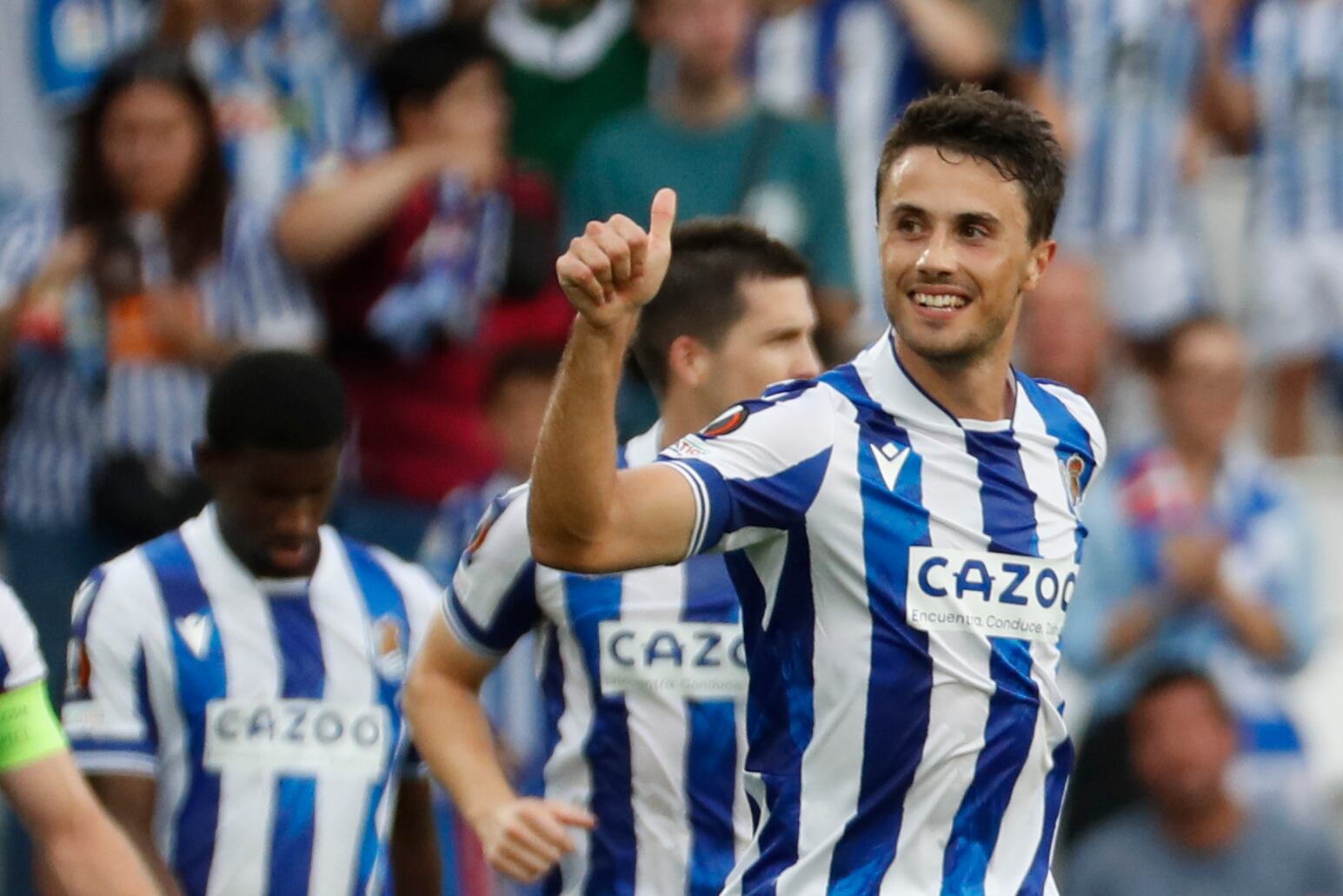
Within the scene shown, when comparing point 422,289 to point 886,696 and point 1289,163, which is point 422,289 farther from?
point 886,696

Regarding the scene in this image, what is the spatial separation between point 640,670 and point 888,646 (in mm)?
995

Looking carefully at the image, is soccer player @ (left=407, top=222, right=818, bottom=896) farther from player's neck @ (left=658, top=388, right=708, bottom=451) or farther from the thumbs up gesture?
the thumbs up gesture

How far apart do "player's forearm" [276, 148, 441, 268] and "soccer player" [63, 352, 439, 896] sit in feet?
7.40

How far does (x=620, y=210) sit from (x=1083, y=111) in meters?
2.03

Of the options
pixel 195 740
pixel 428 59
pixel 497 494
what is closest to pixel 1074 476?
pixel 195 740

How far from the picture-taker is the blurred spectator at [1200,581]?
8.29 metres

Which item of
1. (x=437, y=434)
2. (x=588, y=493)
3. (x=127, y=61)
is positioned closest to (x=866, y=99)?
(x=437, y=434)

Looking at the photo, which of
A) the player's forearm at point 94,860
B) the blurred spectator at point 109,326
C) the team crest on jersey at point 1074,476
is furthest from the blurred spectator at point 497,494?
the team crest on jersey at point 1074,476

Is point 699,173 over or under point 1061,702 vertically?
over

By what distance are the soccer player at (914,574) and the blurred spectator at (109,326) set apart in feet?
12.1

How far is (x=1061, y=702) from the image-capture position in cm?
440

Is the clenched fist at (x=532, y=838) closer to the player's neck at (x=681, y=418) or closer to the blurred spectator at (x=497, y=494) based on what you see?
the player's neck at (x=681, y=418)

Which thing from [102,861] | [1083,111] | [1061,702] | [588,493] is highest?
[1083,111]

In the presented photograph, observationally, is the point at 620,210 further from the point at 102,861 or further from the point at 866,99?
the point at 102,861
